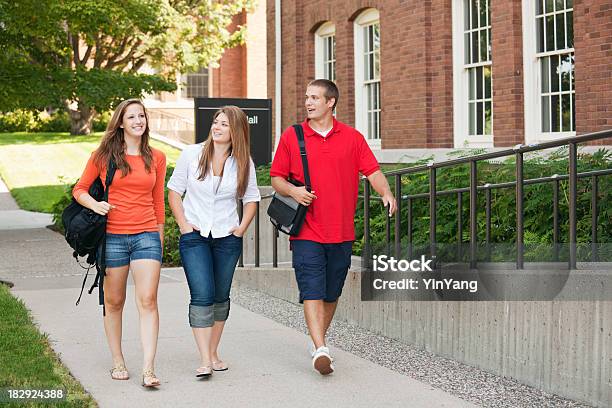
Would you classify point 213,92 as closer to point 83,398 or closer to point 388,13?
point 388,13

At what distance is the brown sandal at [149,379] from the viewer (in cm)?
645

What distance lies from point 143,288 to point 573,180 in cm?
273

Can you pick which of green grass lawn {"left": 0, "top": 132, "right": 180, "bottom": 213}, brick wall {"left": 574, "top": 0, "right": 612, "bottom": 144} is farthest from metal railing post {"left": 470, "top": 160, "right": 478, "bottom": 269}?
green grass lawn {"left": 0, "top": 132, "right": 180, "bottom": 213}

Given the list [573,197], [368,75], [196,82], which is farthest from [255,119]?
[196,82]

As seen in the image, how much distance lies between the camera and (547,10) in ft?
41.7

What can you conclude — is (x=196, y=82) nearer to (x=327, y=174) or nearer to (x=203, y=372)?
(x=327, y=174)

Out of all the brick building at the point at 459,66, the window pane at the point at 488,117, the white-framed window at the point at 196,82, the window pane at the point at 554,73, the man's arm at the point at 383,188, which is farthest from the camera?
the white-framed window at the point at 196,82

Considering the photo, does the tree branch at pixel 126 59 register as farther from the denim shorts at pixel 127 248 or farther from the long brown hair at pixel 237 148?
the denim shorts at pixel 127 248

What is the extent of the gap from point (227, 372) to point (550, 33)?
288 inches

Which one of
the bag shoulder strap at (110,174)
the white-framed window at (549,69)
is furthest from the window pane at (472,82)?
the bag shoulder strap at (110,174)

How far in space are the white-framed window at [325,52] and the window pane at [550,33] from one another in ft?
19.6

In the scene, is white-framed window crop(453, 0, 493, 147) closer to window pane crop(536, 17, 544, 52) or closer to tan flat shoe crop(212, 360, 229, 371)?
window pane crop(536, 17, 544, 52)

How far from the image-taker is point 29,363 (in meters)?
7.11

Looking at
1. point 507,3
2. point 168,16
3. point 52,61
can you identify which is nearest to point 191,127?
point 168,16
